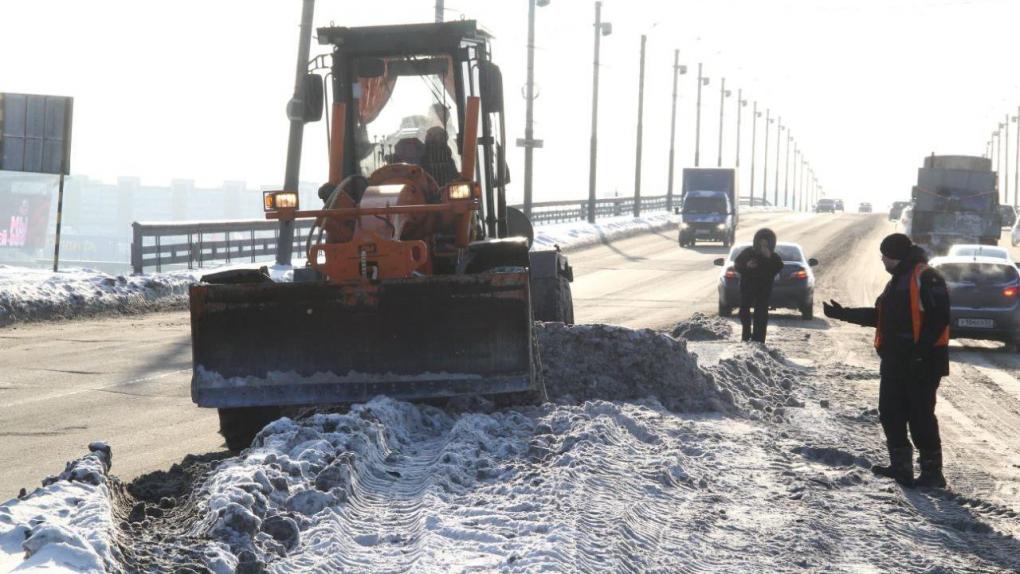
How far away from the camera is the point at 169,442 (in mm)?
9641

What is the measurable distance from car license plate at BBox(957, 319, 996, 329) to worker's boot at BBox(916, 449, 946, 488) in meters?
10.7

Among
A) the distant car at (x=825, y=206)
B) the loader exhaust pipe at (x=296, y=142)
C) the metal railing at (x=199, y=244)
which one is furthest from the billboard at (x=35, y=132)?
the distant car at (x=825, y=206)

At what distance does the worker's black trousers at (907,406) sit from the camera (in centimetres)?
870

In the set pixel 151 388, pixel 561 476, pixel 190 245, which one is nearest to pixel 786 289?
pixel 190 245

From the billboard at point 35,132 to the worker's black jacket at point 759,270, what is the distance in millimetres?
12844

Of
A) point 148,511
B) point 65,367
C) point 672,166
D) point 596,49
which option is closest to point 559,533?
point 148,511

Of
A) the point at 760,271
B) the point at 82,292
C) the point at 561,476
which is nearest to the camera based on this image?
the point at 561,476

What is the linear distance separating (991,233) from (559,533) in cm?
3728

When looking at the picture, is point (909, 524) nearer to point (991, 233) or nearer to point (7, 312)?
point (7, 312)

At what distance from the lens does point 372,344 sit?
9352 millimetres

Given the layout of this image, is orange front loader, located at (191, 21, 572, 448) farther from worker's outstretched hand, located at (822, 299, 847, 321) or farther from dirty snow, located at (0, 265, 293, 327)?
dirty snow, located at (0, 265, 293, 327)

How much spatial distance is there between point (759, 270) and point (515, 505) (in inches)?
423

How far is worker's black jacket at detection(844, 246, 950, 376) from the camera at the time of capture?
863 centimetres

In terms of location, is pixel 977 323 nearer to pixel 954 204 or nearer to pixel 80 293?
pixel 80 293
